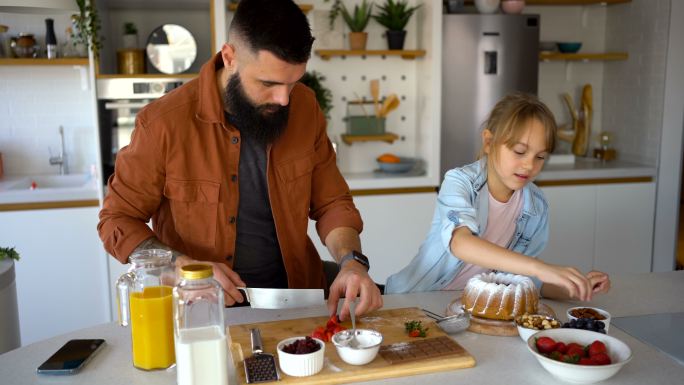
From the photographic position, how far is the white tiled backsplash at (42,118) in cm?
411

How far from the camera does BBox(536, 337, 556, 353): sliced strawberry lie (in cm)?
139

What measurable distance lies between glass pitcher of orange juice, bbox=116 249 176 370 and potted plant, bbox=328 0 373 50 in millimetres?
2881

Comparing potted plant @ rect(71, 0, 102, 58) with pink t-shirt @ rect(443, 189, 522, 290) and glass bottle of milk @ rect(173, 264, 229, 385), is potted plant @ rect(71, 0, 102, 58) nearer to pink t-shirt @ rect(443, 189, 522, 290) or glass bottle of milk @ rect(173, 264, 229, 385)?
pink t-shirt @ rect(443, 189, 522, 290)

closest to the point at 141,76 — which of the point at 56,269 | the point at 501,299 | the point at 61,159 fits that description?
the point at 61,159

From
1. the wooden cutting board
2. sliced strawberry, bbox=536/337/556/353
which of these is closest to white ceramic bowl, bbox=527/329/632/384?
sliced strawberry, bbox=536/337/556/353

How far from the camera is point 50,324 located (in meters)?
3.65

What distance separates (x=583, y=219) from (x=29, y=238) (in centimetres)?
332

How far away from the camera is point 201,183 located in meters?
1.97

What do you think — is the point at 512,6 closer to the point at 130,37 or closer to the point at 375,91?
A: the point at 375,91

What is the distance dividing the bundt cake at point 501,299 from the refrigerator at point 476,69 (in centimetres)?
260

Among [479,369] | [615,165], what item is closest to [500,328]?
[479,369]

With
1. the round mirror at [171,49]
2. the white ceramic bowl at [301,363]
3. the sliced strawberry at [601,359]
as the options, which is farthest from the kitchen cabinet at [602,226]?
the white ceramic bowl at [301,363]

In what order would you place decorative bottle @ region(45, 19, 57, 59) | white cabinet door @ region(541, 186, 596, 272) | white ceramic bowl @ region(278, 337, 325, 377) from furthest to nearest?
white cabinet door @ region(541, 186, 596, 272), decorative bottle @ region(45, 19, 57, 59), white ceramic bowl @ region(278, 337, 325, 377)

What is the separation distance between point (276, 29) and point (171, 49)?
A: 7.90ft
